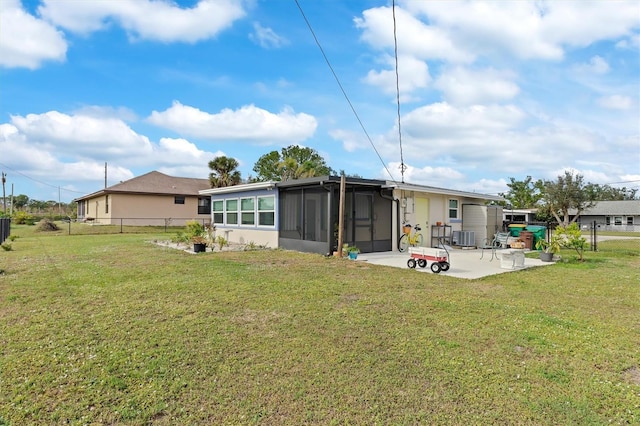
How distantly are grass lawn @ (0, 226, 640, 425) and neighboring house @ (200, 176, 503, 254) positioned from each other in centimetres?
451

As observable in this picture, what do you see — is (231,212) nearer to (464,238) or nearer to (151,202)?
(464,238)

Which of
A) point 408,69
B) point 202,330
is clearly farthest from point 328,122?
point 202,330

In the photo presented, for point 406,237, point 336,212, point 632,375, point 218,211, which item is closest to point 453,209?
point 406,237

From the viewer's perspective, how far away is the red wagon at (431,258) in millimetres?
7902

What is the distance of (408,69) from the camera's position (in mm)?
9812

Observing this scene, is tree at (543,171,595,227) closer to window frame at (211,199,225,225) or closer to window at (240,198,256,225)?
window at (240,198,256,225)

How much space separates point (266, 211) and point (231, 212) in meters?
2.85

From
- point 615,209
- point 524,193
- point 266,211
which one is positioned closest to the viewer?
point 266,211

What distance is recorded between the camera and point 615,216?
130 feet

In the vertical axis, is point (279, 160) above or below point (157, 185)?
above

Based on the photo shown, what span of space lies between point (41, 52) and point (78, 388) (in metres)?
10.4

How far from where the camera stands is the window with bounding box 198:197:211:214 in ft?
93.7

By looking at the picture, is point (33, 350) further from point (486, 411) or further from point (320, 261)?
point (320, 261)

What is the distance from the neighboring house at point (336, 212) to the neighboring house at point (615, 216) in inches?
1320
